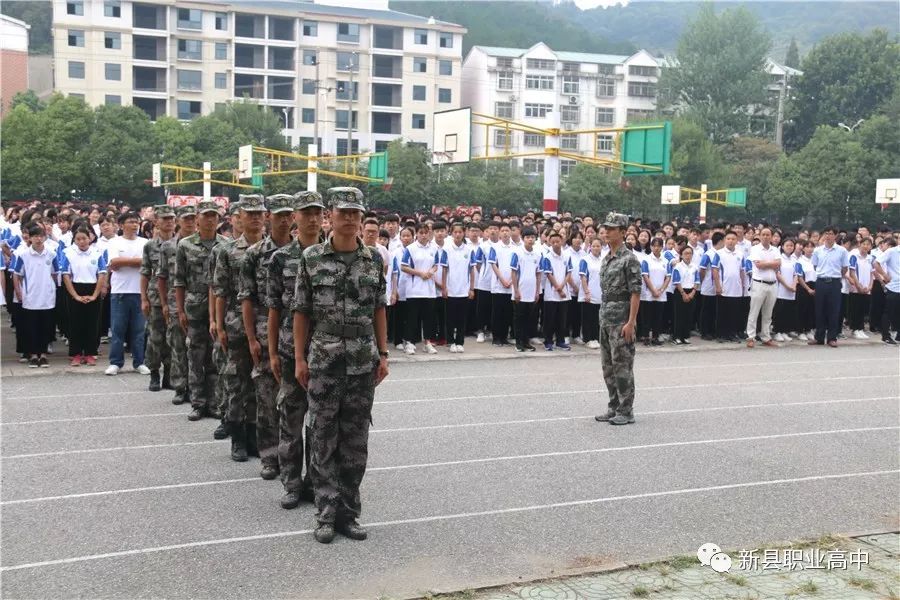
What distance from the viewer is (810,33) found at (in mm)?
172250

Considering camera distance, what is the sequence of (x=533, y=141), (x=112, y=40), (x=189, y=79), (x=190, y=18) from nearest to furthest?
(x=112, y=40), (x=190, y=18), (x=189, y=79), (x=533, y=141)

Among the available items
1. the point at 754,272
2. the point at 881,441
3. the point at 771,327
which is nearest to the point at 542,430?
the point at 881,441

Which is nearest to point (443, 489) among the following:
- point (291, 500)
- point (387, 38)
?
point (291, 500)

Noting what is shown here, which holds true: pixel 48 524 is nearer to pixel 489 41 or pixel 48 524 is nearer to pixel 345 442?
pixel 345 442

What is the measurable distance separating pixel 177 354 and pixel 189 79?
67403 millimetres

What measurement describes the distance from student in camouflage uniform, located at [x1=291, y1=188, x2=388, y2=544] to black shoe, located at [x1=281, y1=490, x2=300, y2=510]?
1.85 feet

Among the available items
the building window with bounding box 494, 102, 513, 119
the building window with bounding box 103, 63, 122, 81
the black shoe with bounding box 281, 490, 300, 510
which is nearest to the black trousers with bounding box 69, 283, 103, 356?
the black shoe with bounding box 281, 490, 300, 510

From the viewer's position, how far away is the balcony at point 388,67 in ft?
252

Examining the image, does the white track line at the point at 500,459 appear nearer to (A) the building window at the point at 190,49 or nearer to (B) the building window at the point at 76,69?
(B) the building window at the point at 76,69

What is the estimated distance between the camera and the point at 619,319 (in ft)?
30.9

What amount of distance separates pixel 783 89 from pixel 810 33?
4303 inches

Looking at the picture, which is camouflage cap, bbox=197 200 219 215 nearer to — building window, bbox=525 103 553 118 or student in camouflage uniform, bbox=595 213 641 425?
student in camouflage uniform, bbox=595 213 641 425

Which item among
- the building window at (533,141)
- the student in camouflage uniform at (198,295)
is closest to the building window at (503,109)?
the building window at (533,141)

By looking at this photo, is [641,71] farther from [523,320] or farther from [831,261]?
[523,320]
